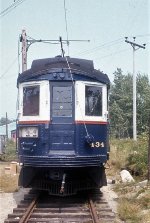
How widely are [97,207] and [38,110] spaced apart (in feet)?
8.79

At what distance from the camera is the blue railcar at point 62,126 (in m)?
9.20

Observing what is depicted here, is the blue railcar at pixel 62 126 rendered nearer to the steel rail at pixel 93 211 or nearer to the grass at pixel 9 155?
the steel rail at pixel 93 211

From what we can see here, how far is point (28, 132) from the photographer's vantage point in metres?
9.58

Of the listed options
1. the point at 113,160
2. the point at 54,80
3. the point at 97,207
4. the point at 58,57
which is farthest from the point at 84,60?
the point at 113,160

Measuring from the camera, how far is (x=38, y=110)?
9484mm

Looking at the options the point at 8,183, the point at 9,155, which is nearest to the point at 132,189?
the point at 8,183

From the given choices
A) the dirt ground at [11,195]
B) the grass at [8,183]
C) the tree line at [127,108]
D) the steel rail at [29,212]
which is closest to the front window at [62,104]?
the steel rail at [29,212]

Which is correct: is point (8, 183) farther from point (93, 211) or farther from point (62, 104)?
point (93, 211)

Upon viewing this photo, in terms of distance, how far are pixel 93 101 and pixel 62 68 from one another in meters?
1.11

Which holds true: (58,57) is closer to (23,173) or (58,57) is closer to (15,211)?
(23,173)

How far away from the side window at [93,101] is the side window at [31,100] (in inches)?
47.1

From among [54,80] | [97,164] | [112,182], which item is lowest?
[112,182]

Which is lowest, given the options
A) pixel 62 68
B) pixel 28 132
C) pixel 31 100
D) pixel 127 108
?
pixel 28 132

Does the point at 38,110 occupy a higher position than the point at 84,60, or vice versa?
the point at 84,60
